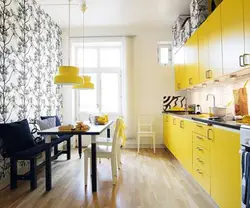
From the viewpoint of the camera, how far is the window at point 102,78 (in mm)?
5617

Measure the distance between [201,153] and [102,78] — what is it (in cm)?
363

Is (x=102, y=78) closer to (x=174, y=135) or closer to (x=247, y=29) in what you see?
(x=174, y=135)

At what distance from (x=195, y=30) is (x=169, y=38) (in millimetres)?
1942

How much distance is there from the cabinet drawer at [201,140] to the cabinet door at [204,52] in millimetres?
821

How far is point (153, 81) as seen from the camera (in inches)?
213

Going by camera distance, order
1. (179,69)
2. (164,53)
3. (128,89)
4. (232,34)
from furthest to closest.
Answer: (164,53) < (128,89) < (179,69) < (232,34)

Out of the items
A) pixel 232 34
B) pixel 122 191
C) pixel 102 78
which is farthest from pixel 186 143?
pixel 102 78

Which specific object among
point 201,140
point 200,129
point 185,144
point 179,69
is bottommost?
point 185,144

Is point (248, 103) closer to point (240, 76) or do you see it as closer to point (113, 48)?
point (240, 76)

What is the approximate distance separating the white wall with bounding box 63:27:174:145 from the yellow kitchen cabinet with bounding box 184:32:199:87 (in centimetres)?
124

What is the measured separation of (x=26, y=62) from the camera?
12.0 feet

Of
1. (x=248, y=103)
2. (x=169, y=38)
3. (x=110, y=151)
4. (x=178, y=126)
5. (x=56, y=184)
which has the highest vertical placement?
(x=169, y=38)

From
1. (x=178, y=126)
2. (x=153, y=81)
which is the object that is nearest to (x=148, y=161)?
(x=178, y=126)

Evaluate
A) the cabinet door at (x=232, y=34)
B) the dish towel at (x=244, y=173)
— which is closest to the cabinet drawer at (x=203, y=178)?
the dish towel at (x=244, y=173)
